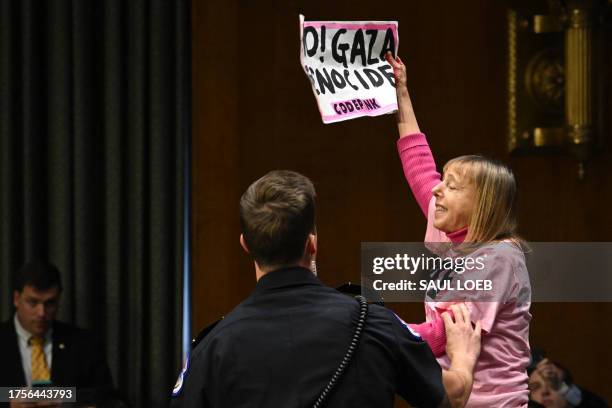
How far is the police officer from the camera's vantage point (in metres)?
1.86

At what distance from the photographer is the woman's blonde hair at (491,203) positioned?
8.13ft

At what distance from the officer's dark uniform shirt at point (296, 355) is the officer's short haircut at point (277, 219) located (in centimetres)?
3

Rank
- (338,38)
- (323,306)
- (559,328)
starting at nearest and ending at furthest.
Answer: (323,306), (338,38), (559,328)

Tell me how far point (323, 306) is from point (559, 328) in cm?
223

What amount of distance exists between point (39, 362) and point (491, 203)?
5.95 ft

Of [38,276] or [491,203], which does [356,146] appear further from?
[491,203]

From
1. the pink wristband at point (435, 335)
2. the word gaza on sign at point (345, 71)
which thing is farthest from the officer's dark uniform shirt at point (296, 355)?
the word gaza on sign at point (345, 71)

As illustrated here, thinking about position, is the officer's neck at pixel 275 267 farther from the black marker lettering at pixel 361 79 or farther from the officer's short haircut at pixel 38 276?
the officer's short haircut at pixel 38 276

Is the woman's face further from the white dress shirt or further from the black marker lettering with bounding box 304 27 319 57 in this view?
the white dress shirt

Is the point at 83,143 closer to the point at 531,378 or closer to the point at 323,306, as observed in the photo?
the point at 531,378

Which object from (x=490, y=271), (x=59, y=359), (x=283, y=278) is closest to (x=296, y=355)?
(x=283, y=278)

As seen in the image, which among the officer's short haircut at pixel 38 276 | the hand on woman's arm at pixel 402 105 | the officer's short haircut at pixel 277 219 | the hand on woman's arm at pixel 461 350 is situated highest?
the hand on woman's arm at pixel 402 105

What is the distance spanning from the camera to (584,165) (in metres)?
3.91

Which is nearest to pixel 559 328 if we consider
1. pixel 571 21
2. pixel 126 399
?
pixel 571 21
